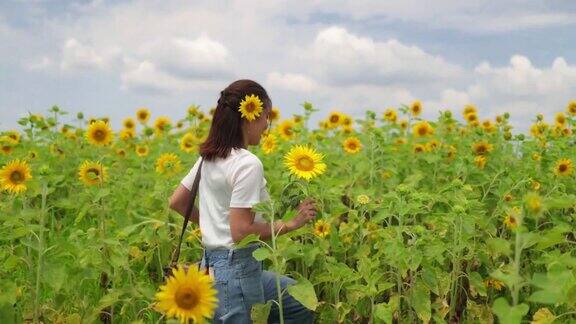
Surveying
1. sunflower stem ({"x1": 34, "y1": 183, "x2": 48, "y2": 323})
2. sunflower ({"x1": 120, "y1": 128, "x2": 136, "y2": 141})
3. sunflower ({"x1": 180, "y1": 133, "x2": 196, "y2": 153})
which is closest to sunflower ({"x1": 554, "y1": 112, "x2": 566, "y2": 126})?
sunflower ({"x1": 180, "y1": 133, "x2": 196, "y2": 153})

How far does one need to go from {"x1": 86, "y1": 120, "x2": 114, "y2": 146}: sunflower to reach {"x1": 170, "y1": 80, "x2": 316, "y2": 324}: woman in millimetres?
2904

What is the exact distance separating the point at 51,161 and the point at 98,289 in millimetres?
4169

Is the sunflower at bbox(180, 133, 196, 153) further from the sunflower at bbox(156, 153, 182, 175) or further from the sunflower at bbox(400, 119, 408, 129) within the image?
the sunflower at bbox(400, 119, 408, 129)

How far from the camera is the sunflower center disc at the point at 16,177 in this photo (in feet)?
14.4

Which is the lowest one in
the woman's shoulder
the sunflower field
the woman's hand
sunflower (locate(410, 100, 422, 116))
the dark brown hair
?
the sunflower field

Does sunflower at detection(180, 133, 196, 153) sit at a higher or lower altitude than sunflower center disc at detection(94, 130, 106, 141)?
lower

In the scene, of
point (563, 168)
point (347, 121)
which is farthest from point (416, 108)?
point (563, 168)

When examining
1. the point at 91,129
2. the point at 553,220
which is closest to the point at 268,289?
the point at 553,220

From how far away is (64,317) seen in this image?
429 cm

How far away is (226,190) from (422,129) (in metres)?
5.75

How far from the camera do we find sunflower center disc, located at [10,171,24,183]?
4402 mm

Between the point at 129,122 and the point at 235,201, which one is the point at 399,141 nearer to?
the point at 129,122

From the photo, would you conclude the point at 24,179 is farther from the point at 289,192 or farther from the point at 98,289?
the point at 289,192

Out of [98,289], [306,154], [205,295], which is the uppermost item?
[306,154]
